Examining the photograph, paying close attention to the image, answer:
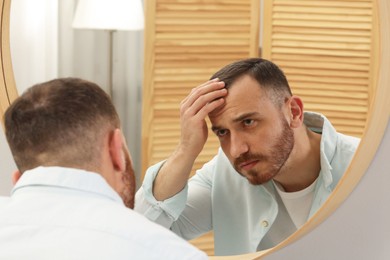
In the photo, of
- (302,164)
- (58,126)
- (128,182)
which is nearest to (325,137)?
(302,164)

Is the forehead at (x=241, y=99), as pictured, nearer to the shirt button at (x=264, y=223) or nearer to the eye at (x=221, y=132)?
the eye at (x=221, y=132)

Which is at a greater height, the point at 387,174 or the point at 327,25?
the point at 327,25

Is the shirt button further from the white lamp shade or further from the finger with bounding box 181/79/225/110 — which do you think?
the white lamp shade

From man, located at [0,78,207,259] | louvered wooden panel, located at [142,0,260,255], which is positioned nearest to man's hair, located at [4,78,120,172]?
man, located at [0,78,207,259]

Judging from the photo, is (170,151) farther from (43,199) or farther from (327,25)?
(43,199)

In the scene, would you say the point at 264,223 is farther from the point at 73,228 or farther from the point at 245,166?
the point at 73,228

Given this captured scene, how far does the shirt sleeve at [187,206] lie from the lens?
3.27 feet

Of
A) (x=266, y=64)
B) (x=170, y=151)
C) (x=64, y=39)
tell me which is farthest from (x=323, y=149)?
(x=64, y=39)

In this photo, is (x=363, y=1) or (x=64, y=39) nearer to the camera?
(x=363, y=1)

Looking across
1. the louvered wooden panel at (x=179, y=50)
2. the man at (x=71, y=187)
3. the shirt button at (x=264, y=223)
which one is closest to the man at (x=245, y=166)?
the shirt button at (x=264, y=223)

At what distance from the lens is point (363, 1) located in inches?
38.0

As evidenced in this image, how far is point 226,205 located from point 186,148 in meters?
0.10

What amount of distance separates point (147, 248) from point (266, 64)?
430 mm

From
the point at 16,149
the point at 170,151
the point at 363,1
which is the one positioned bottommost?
the point at 170,151
